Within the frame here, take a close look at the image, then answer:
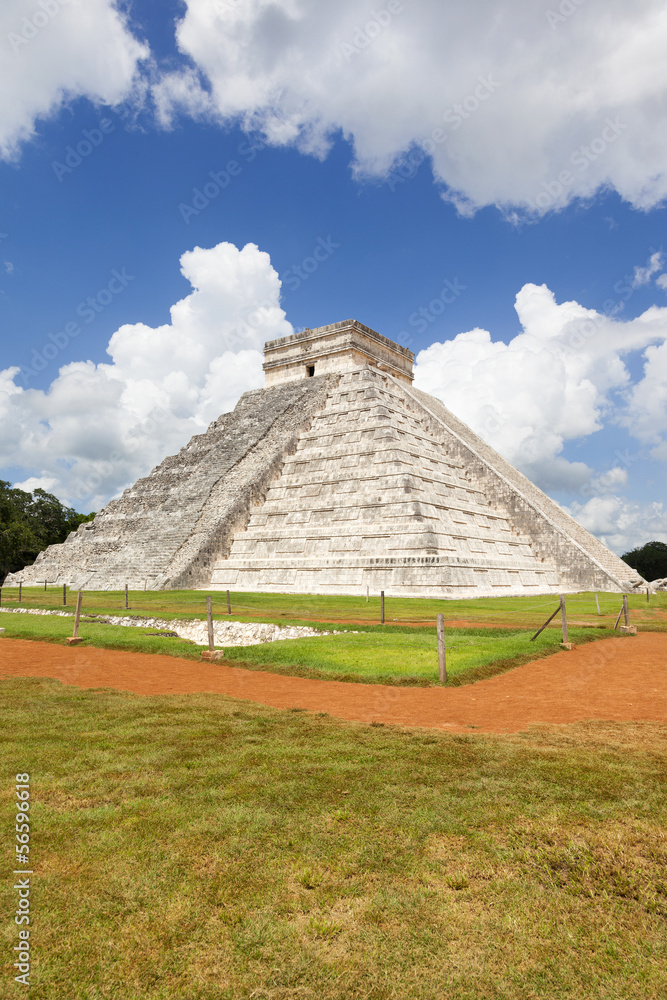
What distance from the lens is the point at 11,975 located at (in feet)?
7.59

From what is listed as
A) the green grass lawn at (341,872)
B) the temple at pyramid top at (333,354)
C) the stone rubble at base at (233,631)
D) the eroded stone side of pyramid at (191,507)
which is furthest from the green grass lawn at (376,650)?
the temple at pyramid top at (333,354)

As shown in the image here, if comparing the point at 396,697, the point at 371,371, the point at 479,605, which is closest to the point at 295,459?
the point at 371,371

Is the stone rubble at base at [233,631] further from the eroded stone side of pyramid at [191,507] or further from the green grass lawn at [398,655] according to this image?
the eroded stone side of pyramid at [191,507]

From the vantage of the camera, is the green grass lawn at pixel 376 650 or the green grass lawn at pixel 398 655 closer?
the green grass lawn at pixel 398 655

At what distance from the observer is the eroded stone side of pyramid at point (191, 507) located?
26.2 m

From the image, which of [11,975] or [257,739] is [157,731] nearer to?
[257,739]

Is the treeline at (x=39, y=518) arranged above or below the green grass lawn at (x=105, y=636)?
above

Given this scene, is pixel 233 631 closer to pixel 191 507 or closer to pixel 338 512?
pixel 338 512

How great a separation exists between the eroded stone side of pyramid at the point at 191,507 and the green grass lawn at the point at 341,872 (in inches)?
836

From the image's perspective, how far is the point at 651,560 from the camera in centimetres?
5359

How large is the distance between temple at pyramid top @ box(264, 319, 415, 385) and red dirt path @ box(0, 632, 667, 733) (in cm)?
2546

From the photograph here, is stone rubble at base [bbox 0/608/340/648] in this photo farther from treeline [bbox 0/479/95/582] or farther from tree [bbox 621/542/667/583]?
tree [bbox 621/542/667/583]

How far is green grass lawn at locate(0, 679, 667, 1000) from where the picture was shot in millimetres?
2359

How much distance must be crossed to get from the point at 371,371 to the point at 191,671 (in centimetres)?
2524
